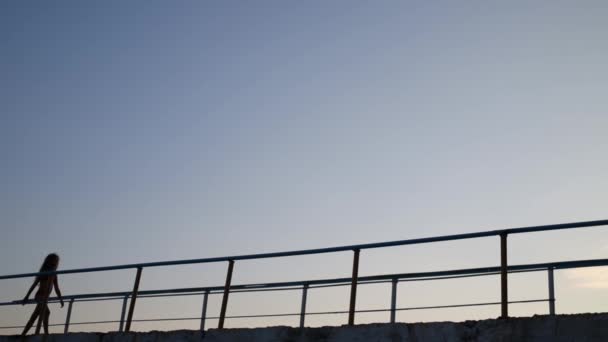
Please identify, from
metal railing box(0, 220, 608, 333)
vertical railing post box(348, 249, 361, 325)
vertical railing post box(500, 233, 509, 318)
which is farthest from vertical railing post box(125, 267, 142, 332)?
vertical railing post box(500, 233, 509, 318)

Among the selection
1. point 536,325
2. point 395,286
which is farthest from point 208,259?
point 536,325

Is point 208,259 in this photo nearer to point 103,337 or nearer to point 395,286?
point 103,337

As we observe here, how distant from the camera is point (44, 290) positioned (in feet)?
38.3

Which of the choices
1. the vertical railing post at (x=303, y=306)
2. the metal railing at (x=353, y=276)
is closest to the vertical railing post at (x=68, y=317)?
the metal railing at (x=353, y=276)

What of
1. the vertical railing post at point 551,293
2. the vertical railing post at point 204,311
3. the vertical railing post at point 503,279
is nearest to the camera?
the vertical railing post at point 551,293

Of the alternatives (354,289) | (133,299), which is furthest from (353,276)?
(133,299)

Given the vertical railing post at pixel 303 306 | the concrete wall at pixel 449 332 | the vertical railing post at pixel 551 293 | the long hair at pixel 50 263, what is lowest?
the concrete wall at pixel 449 332

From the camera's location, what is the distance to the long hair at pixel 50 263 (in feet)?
38.9

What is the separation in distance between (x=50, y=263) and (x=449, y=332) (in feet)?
24.8

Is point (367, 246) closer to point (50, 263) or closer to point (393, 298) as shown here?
point (393, 298)

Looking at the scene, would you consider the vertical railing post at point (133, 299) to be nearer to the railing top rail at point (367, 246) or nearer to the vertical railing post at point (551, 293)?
the railing top rail at point (367, 246)

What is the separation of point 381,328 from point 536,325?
150 cm

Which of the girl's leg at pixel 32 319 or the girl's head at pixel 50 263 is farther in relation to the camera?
the girl's head at pixel 50 263

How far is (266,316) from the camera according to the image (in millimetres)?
8789
